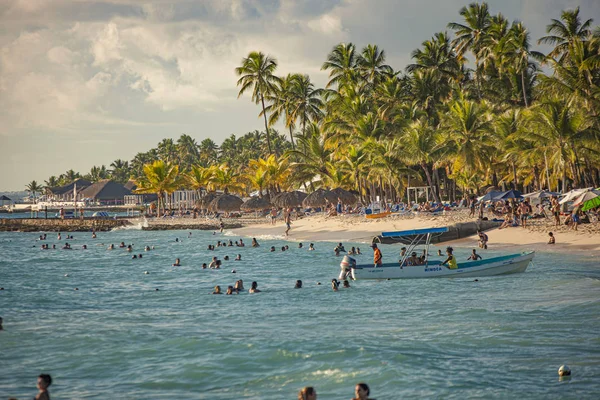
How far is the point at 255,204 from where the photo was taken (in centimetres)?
7138

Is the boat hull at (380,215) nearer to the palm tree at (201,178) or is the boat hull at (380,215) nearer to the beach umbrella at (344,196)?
the beach umbrella at (344,196)

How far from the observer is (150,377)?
14.0 metres

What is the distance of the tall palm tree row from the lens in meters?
44.9

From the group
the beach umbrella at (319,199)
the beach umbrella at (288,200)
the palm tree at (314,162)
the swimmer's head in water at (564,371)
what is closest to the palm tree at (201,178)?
the palm tree at (314,162)

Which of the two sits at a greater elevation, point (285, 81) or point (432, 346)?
point (285, 81)

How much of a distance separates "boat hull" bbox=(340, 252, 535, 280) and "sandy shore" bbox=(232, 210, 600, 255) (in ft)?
22.4

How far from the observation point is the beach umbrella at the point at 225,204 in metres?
72.9

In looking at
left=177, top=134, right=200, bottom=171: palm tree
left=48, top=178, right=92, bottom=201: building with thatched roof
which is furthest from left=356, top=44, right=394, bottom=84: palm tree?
left=48, top=178, right=92, bottom=201: building with thatched roof

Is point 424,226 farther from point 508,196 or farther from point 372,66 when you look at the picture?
point 372,66

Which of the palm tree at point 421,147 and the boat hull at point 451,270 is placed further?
the palm tree at point 421,147

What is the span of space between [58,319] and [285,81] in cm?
5793

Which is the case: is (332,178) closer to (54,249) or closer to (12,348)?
(54,249)

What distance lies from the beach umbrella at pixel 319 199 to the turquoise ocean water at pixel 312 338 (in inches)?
1298

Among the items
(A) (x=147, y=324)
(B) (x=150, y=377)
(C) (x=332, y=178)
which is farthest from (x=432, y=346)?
(C) (x=332, y=178)
